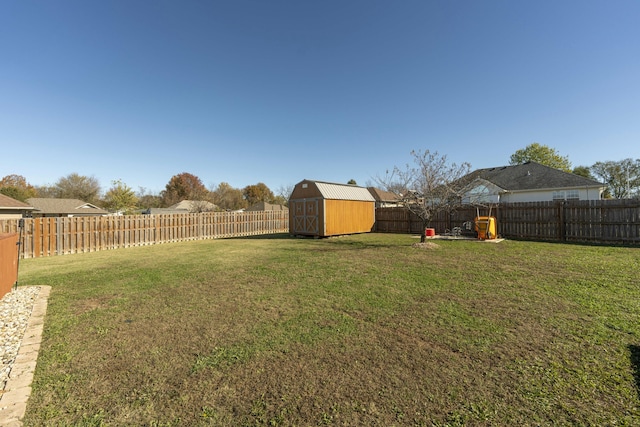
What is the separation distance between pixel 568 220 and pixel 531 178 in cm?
1166

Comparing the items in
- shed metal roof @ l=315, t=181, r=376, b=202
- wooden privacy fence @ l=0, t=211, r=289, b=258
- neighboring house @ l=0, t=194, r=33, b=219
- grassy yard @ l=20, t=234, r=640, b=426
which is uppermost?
shed metal roof @ l=315, t=181, r=376, b=202

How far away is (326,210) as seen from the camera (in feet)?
52.1

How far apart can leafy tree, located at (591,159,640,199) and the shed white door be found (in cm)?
3988

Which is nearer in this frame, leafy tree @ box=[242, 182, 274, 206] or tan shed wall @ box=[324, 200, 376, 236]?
tan shed wall @ box=[324, 200, 376, 236]

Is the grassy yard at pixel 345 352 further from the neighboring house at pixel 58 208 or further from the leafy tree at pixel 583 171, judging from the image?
the leafy tree at pixel 583 171

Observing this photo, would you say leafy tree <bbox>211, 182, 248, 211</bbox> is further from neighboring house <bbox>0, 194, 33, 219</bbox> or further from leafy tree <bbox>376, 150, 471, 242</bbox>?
leafy tree <bbox>376, 150, 471, 242</bbox>

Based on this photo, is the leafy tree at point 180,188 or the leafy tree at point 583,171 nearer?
the leafy tree at point 583,171

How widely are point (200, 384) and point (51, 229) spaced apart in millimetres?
14080

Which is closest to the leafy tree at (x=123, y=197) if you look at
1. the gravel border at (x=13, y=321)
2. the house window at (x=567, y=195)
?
the gravel border at (x=13, y=321)

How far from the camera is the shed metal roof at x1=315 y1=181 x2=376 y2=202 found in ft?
53.4

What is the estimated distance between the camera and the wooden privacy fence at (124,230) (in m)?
11.5

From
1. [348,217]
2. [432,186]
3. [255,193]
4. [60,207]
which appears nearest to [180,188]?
[255,193]

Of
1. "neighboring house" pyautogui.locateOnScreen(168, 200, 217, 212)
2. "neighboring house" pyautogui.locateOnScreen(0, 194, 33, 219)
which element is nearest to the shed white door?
"neighboring house" pyautogui.locateOnScreen(0, 194, 33, 219)

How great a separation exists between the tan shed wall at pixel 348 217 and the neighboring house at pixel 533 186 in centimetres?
670
